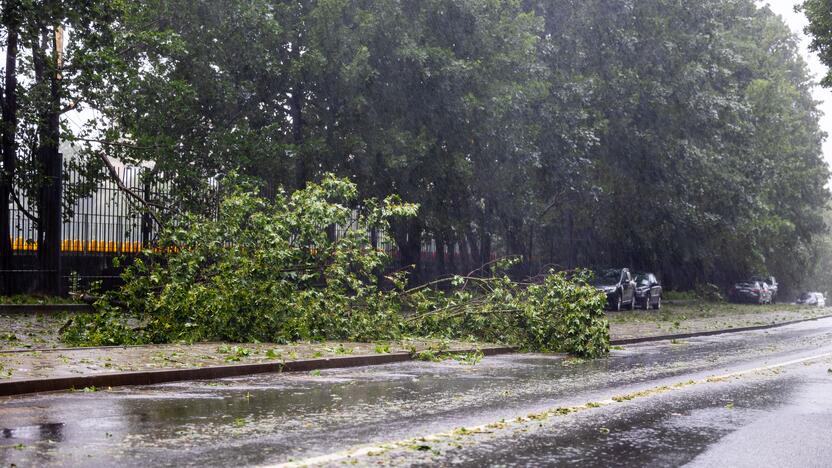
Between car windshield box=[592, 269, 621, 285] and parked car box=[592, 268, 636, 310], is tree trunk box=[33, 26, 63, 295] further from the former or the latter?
car windshield box=[592, 269, 621, 285]

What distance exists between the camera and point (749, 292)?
60.0 metres

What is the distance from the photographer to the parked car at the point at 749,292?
59.9 m

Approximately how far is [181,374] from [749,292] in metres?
53.7

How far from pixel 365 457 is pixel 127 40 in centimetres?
2125

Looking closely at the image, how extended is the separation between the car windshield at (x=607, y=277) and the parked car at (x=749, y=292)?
25.7m

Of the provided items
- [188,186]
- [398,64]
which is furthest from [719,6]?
[188,186]

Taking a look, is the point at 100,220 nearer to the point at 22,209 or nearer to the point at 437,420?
the point at 22,209

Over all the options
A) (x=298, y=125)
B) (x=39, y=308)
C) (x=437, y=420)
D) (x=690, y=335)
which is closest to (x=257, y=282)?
(x=437, y=420)

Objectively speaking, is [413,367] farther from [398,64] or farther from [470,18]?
[470,18]

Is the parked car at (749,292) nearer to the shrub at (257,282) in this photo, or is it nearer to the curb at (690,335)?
the curb at (690,335)

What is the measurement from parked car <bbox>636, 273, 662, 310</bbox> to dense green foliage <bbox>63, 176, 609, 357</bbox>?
20694 millimetres

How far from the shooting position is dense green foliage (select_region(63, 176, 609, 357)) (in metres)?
16.3

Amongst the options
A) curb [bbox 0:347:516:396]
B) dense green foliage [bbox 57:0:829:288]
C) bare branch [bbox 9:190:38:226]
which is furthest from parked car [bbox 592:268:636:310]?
curb [bbox 0:347:516:396]

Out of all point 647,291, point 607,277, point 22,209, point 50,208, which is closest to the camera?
point 50,208
